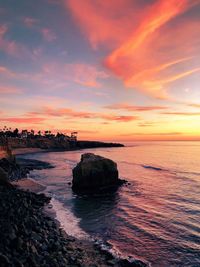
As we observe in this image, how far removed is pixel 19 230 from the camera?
14.0m

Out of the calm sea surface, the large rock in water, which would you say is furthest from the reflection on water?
the large rock in water

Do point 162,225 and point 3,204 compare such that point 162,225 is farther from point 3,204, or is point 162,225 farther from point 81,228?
point 3,204

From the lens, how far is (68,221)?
2166 centimetres

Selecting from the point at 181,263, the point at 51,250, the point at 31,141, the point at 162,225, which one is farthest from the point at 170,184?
the point at 31,141

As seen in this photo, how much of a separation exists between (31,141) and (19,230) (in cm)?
17404

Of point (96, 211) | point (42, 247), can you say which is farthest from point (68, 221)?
point (42, 247)

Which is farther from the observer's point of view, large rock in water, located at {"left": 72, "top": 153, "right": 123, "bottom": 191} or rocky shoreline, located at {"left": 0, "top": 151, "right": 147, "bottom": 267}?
large rock in water, located at {"left": 72, "top": 153, "right": 123, "bottom": 191}

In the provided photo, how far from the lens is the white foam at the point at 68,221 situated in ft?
61.0

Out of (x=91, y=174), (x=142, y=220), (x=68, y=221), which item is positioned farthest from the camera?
(x=91, y=174)

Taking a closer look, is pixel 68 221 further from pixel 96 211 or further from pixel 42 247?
pixel 42 247

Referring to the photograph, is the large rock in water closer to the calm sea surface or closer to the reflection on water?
the calm sea surface

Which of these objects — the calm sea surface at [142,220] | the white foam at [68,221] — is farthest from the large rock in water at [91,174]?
the white foam at [68,221]

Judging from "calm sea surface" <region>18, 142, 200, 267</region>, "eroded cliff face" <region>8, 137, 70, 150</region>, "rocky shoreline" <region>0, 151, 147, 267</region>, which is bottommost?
"calm sea surface" <region>18, 142, 200, 267</region>

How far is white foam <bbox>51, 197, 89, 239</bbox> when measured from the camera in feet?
61.0
